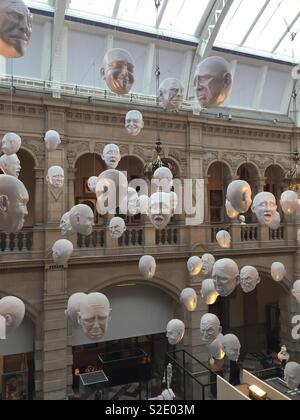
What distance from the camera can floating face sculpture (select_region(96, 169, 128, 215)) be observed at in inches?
208

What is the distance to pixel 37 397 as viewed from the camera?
1016cm

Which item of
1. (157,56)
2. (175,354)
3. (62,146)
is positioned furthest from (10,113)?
(175,354)

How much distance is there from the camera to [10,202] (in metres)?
3.77

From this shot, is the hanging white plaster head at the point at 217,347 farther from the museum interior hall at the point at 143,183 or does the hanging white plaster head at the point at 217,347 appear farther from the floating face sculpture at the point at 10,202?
the floating face sculpture at the point at 10,202

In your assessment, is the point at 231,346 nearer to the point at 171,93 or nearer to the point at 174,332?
the point at 174,332

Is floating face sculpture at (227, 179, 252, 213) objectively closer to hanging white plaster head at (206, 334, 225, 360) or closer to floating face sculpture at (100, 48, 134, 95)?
floating face sculpture at (100, 48, 134, 95)

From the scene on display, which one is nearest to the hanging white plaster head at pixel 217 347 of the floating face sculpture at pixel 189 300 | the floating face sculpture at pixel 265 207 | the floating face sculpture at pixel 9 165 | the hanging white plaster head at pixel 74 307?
the floating face sculpture at pixel 189 300

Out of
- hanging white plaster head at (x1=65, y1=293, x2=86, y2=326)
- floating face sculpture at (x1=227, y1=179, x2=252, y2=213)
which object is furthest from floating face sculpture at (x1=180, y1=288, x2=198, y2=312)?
hanging white plaster head at (x1=65, y1=293, x2=86, y2=326)

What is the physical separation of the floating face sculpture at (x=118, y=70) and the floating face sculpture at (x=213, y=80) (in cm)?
108

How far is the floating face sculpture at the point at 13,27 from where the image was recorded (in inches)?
139

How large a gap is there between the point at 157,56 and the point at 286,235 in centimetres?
780

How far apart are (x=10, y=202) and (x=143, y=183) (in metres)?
6.33

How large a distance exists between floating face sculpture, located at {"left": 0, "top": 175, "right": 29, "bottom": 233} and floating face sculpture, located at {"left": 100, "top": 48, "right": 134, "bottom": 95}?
84.4 inches

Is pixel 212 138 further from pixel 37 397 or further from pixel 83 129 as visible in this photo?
pixel 37 397
